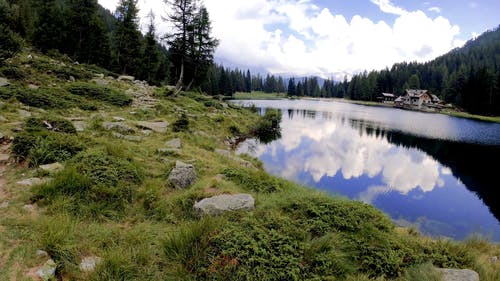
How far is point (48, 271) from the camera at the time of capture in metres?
3.79

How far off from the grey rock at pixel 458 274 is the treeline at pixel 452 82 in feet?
299

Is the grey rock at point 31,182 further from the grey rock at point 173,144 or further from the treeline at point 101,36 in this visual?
the treeline at point 101,36

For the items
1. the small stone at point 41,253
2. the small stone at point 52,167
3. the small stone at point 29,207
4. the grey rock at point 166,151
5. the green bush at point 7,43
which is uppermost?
the green bush at point 7,43

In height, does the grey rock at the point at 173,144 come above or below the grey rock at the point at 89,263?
above

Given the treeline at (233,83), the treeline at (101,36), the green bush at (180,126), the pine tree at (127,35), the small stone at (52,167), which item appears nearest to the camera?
the small stone at (52,167)

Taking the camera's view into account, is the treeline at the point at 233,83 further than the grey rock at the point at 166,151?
Yes

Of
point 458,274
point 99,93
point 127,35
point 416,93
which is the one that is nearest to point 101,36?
point 127,35

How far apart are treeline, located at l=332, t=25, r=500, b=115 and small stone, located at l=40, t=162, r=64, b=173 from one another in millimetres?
95567

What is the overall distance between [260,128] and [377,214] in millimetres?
23189

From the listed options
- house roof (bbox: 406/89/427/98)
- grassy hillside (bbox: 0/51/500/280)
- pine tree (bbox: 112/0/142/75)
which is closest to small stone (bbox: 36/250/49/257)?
grassy hillside (bbox: 0/51/500/280)

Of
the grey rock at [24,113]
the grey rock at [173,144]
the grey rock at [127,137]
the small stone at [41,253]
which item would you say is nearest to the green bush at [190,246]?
the small stone at [41,253]

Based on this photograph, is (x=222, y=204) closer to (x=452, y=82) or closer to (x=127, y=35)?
(x=127, y=35)

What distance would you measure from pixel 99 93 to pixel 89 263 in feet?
60.0

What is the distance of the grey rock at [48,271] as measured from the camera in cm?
371
